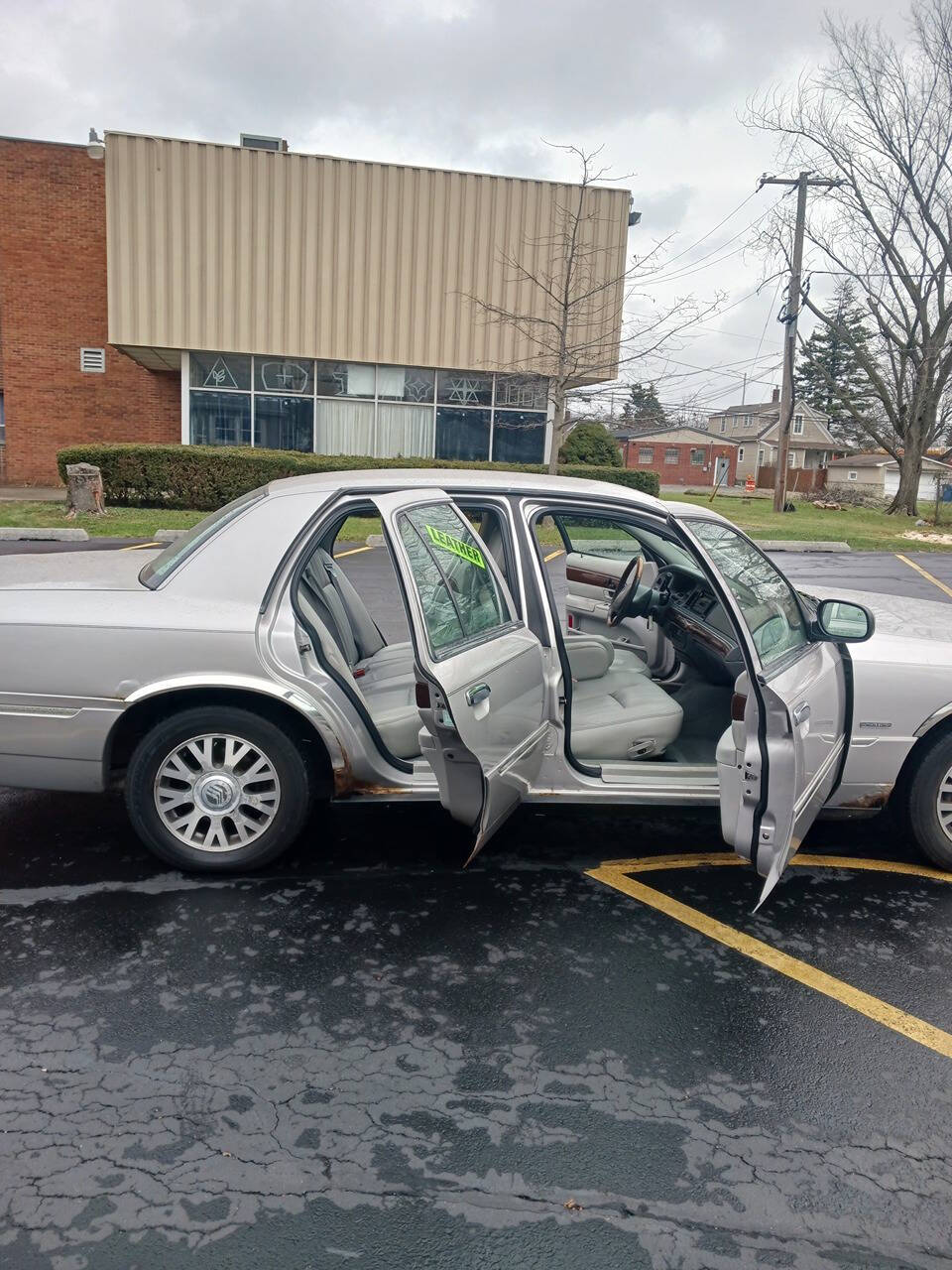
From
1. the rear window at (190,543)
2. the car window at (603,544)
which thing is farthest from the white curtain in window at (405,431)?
the rear window at (190,543)

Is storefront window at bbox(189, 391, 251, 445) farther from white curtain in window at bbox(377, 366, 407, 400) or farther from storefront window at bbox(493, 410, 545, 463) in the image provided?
storefront window at bbox(493, 410, 545, 463)

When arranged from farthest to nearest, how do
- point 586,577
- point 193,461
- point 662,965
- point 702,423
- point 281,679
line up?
point 702,423
point 193,461
point 586,577
point 281,679
point 662,965

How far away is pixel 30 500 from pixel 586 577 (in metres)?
17.2

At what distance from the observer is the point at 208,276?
21672mm

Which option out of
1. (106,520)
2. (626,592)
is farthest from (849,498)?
(626,592)

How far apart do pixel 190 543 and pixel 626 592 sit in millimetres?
2167

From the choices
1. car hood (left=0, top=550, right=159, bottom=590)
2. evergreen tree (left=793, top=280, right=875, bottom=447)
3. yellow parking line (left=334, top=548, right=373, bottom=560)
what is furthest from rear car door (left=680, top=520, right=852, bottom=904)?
evergreen tree (left=793, top=280, right=875, bottom=447)

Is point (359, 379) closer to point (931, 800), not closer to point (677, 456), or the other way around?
point (931, 800)

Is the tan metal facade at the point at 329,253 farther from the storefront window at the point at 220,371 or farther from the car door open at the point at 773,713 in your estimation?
the car door open at the point at 773,713

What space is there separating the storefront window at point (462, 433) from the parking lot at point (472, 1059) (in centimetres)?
1979

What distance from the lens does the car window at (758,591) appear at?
3.79m

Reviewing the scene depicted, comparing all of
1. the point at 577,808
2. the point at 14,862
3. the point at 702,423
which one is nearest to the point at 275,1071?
the point at 14,862

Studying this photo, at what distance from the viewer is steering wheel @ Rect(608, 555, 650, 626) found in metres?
4.93

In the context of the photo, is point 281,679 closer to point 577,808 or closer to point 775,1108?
point 577,808
